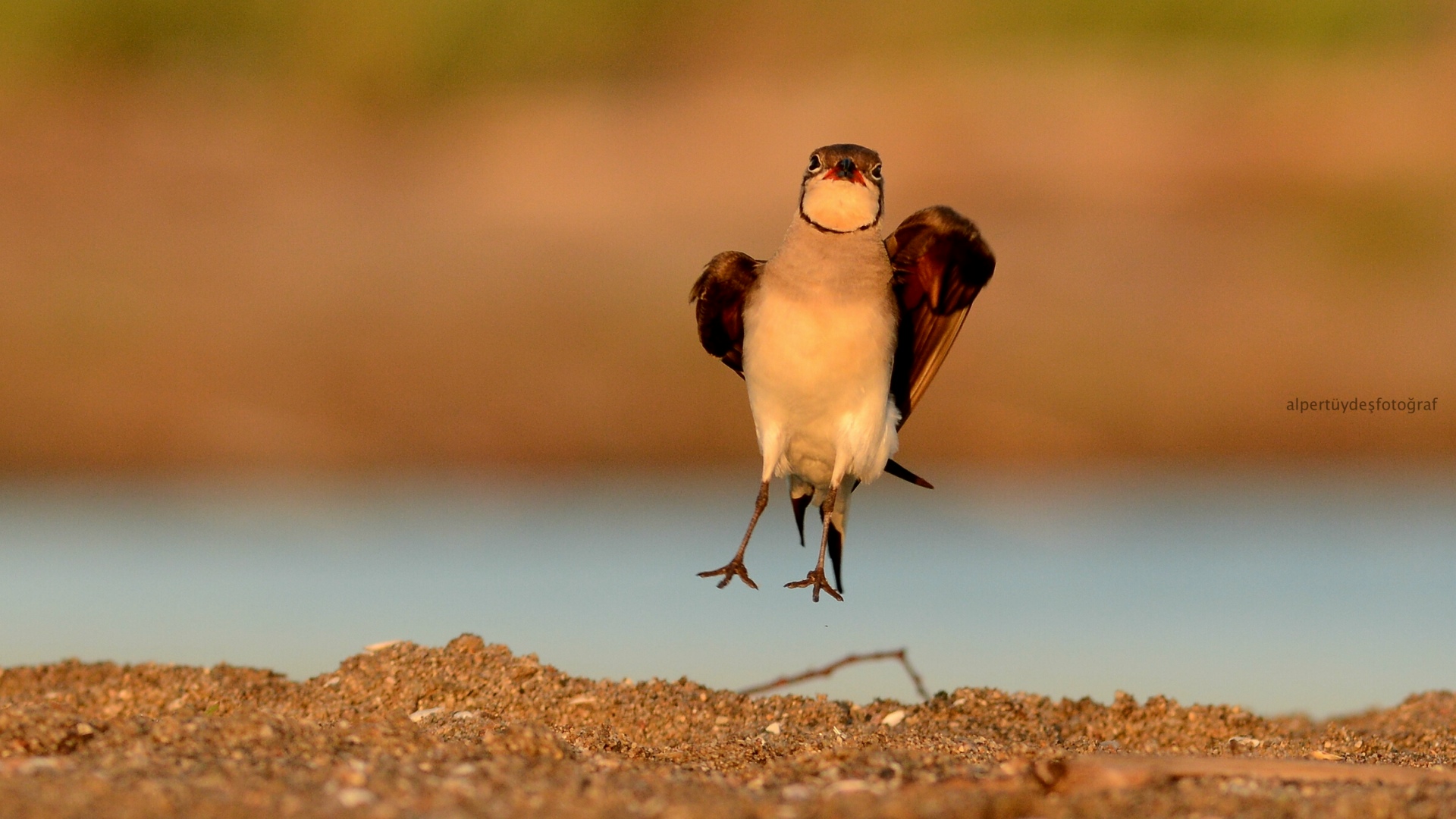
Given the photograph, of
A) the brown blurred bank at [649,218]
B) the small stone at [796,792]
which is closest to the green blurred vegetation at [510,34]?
the brown blurred bank at [649,218]

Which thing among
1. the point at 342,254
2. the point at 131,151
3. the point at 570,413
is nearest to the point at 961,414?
the point at 570,413

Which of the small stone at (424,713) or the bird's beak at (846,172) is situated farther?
the bird's beak at (846,172)

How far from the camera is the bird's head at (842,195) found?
7.34m

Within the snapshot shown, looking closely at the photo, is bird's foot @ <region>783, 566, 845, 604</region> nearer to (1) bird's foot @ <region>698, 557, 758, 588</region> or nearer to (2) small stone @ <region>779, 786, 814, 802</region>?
(1) bird's foot @ <region>698, 557, 758, 588</region>

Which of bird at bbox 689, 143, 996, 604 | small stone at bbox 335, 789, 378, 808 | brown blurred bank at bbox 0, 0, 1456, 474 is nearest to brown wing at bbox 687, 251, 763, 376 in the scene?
bird at bbox 689, 143, 996, 604

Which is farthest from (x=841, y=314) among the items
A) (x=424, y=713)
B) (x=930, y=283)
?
(x=424, y=713)

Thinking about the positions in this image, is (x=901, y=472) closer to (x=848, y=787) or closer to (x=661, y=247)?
(x=848, y=787)

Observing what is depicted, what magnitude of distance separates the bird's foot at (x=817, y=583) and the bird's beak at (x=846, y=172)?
1631 millimetres

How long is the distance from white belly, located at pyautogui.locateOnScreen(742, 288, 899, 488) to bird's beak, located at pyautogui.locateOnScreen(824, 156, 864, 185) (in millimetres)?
530

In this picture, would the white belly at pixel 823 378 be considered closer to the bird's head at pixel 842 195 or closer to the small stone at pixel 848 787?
the bird's head at pixel 842 195

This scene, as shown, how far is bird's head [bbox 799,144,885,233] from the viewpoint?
289 inches

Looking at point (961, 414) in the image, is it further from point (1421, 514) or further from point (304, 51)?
point (304, 51)

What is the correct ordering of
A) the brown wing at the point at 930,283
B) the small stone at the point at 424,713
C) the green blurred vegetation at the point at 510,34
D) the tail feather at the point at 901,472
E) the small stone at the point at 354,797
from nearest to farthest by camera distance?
1. the small stone at the point at 354,797
2. the small stone at the point at 424,713
3. the brown wing at the point at 930,283
4. the tail feather at the point at 901,472
5. the green blurred vegetation at the point at 510,34

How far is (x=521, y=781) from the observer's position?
4.62 meters
